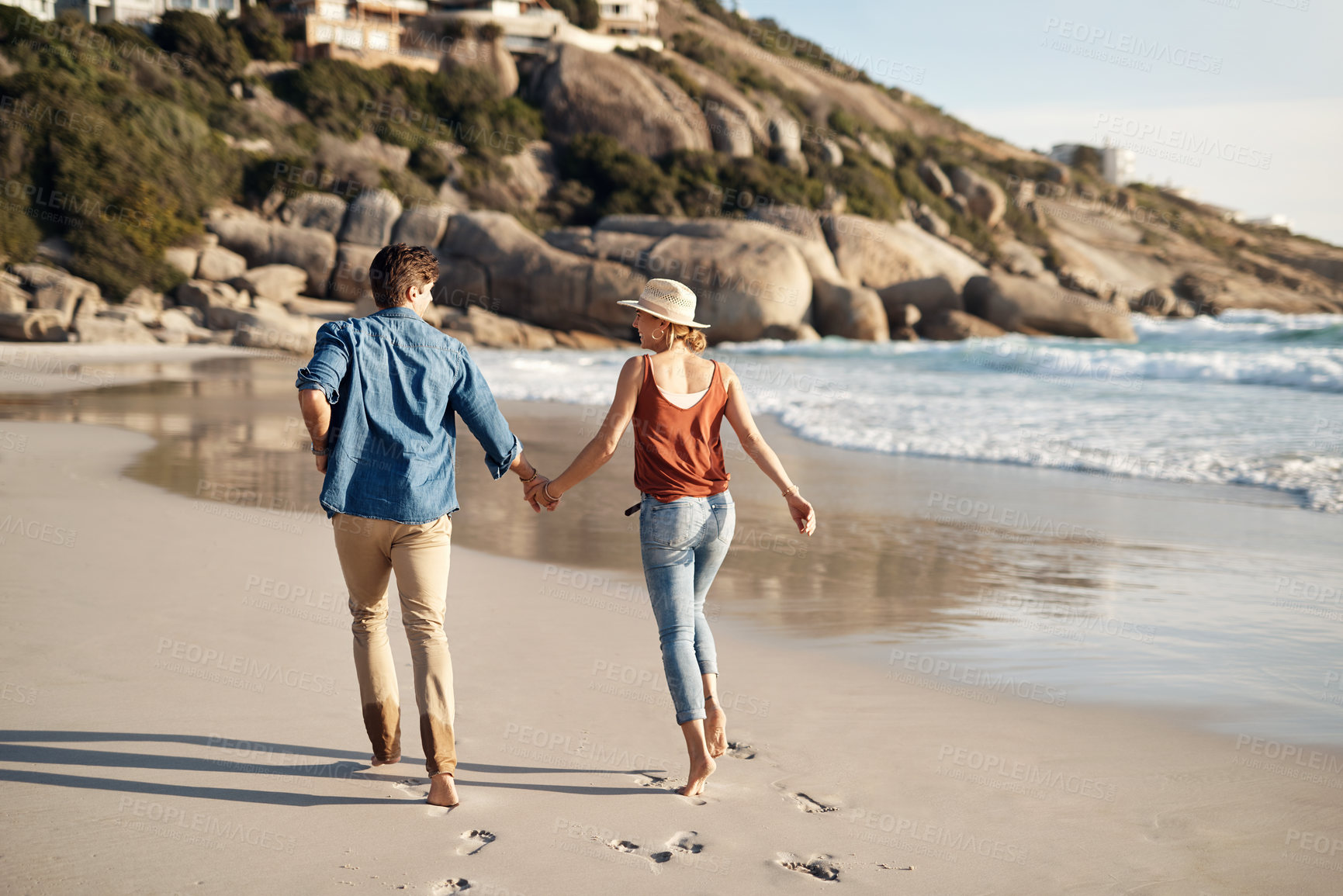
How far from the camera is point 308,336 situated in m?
26.0

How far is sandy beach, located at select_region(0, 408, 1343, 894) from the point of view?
8.36 feet

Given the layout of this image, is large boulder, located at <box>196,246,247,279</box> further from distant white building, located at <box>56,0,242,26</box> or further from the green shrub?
distant white building, located at <box>56,0,242,26</box>

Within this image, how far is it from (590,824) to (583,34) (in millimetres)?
65366

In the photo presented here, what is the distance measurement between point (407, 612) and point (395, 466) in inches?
17.3

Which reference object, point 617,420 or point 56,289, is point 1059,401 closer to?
point 617,420

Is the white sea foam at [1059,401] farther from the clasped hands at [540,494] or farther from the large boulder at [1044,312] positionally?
the clasped hands at [540,494]

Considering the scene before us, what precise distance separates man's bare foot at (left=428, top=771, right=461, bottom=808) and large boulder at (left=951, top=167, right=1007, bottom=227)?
195ft

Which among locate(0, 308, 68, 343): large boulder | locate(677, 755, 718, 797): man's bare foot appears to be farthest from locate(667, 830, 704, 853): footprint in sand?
locate(0, 308, 68, 343): large boulder

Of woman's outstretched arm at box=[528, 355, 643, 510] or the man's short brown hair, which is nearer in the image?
the man's short brown hair

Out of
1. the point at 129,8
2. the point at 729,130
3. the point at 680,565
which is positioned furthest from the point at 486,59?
the point at 680,565

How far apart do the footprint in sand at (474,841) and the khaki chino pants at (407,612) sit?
0.23 m

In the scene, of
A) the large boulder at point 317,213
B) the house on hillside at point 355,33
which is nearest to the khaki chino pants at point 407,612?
the large boulder at point 317,213

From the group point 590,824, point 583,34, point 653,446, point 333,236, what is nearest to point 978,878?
point 590,824

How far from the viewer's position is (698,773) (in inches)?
117
